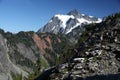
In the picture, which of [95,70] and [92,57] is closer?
[95,70]

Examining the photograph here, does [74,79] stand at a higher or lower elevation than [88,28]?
lower

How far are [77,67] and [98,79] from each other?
12692 mm

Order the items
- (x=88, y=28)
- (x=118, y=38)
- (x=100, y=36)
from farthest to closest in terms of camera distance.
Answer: (x=88, y=28) → (x=100, y=36) → (x=118, y=38)

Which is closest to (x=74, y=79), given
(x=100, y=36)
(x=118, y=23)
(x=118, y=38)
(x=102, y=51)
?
(x=102, y=51)

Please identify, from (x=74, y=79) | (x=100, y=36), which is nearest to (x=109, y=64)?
(x=74, y=79)

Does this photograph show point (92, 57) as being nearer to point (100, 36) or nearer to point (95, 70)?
point (95, 70)

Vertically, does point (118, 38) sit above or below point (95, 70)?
above

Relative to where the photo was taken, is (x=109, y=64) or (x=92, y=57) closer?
(x=109, y=64)

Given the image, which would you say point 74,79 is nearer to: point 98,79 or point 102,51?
point 98,79

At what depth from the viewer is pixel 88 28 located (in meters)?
133

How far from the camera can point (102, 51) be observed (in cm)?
8369

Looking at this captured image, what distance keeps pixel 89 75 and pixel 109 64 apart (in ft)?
21.0

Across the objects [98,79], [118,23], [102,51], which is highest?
[118,23]

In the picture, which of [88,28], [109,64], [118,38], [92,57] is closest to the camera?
[109,64]
